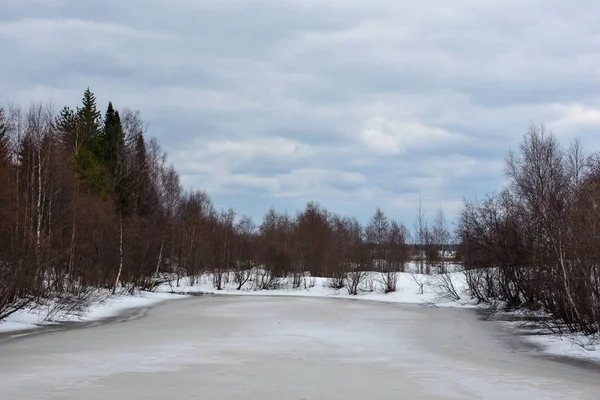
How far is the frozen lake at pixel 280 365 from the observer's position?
35.0ft

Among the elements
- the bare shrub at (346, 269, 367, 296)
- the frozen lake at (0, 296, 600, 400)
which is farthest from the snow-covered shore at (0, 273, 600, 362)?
the frozen lake at (0, 296, 600, 400)

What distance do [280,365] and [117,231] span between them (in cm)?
2933

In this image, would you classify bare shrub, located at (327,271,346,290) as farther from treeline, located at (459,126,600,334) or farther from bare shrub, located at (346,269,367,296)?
treeline, located at (459,126,600,334)

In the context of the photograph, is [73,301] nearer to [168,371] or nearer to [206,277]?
[168,371]

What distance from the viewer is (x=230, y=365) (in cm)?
1348

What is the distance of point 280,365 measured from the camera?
13586 mm

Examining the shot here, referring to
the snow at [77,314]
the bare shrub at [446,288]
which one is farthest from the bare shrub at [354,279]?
the snow at [77,314]

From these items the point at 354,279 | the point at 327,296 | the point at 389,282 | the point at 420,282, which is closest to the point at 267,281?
the point at 327,296

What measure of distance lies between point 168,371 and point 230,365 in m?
1.49

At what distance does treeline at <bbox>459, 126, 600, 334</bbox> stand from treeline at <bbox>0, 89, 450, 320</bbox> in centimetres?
1311

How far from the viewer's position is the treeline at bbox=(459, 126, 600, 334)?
18250 millimetres

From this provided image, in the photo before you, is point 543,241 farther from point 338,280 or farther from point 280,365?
point 338,280

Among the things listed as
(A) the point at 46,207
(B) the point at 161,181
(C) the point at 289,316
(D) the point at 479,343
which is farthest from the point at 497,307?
(B) the point at 161,181

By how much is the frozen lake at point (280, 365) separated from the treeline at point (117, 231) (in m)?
5.62
